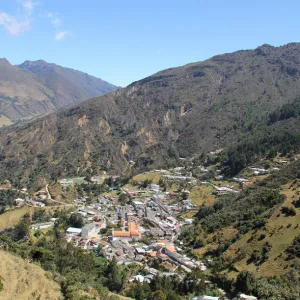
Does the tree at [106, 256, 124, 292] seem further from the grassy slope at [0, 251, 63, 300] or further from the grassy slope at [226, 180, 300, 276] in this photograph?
the grassy slope at [226, 180, 300, 276]

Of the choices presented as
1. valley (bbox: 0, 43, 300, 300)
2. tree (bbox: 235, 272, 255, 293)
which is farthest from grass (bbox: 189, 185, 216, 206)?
tree (bbox: 235, 272, 255, 293)

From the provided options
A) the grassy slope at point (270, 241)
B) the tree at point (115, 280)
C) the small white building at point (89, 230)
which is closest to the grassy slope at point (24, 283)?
the tree at point (115, 280)

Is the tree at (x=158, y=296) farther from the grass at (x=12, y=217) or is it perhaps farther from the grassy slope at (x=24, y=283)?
the grass at (x=12, y=217)

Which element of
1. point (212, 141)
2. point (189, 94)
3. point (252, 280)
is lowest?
point (252, 280)

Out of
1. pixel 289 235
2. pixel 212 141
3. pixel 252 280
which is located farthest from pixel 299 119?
pixel 252 280

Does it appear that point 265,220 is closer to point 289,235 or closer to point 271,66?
point 289,235
